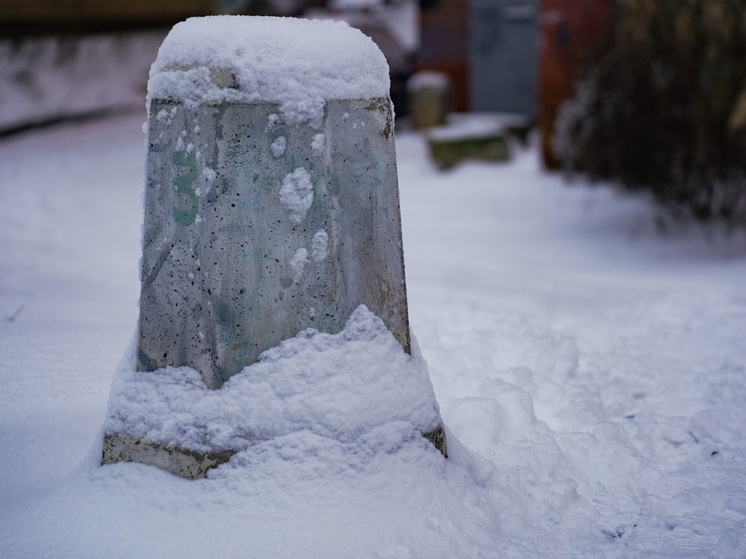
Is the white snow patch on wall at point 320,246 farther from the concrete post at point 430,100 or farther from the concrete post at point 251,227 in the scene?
the concrete post at point 430,100

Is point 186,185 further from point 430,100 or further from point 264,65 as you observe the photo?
point 430,100

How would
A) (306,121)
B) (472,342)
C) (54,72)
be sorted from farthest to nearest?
(54,72)
(472,342)
(306,121)

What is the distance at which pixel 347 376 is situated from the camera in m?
1.84

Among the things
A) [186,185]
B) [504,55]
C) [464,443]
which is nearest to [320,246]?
[186,185]

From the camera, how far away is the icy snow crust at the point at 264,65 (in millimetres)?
1771

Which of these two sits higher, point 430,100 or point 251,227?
point 251,227

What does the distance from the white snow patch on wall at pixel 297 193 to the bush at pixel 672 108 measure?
430cm

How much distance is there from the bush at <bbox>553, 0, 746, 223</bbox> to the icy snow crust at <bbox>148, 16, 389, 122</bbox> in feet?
13.7

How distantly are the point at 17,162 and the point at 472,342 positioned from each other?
246 inches

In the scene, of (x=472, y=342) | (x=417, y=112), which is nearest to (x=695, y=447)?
(x=472, y=342)

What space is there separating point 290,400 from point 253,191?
47 centimetres

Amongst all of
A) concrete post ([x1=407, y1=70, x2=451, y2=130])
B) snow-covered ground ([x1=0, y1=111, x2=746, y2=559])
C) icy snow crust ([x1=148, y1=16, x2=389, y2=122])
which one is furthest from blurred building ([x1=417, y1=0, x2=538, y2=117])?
icy snow crust ([x1=148, y1=16, x2=389, y2=122])

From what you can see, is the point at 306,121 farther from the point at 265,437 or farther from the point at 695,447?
the point at 695,447

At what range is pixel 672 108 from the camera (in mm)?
5793
